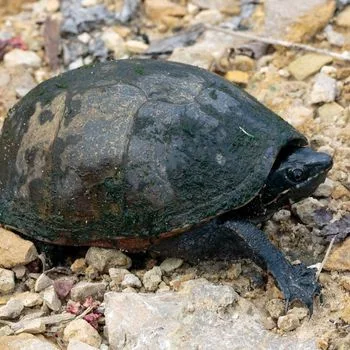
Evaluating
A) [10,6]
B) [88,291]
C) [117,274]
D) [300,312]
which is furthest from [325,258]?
[10,6]

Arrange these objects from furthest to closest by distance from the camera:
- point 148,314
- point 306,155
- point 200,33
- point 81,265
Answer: point 200,33 → point 81,265 → point 306,155 → point 148,314

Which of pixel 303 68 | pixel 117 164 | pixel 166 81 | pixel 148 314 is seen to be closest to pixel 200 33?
pixel 303 68

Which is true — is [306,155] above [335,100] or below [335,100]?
above

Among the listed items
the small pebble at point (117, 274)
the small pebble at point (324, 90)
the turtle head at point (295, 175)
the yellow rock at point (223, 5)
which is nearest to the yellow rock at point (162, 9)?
the yellow rock at point (223, 5)

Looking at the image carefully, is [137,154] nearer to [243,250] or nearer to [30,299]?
[243,250]

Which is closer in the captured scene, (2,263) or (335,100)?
(2,263)

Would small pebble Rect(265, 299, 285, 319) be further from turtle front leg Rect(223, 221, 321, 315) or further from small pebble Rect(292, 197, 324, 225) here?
small pebble Rect(292, 197, 324, 225)

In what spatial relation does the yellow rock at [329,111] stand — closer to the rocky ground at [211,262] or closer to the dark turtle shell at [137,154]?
the rocky ground at [211,262]

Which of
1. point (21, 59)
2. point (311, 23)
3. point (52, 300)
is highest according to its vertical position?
point (311, 23)

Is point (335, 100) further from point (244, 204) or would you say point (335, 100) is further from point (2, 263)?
point (2, 263)
